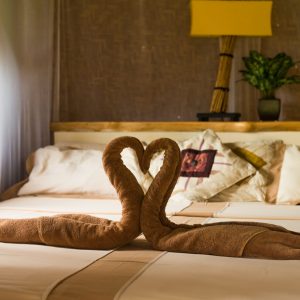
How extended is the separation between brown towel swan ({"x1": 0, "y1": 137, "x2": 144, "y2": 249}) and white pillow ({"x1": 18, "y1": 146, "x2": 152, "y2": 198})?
3.54 ft

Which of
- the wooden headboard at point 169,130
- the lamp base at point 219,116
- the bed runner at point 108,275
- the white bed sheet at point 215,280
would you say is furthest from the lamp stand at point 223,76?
the white bed sheet at point 215,280

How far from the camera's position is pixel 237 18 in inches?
123

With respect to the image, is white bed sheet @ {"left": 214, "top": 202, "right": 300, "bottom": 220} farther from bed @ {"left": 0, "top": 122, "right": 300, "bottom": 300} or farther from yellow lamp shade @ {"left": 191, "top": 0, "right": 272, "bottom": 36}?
yellow lamp shade @ {"left": 191, "top": 0, "right": 272, "bottom": 36}

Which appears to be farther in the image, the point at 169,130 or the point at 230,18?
the point at 169,130

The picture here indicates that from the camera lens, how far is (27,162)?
3.07 meters

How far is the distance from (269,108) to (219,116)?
0.86 feet

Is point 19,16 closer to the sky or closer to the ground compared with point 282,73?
closer to the sky

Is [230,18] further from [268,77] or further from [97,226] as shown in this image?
[97,226]

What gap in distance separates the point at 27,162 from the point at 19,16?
0.74m

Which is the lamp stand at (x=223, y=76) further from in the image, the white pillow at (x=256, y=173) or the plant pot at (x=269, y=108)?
the white pillow at (x=256, y=173)

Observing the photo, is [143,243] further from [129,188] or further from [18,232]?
[18,232]

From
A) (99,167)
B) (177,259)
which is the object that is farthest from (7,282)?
(99,167)

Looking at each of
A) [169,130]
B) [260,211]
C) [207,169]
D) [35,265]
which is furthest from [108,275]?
[169,130]

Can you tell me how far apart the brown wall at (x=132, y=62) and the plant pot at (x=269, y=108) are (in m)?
0.41
